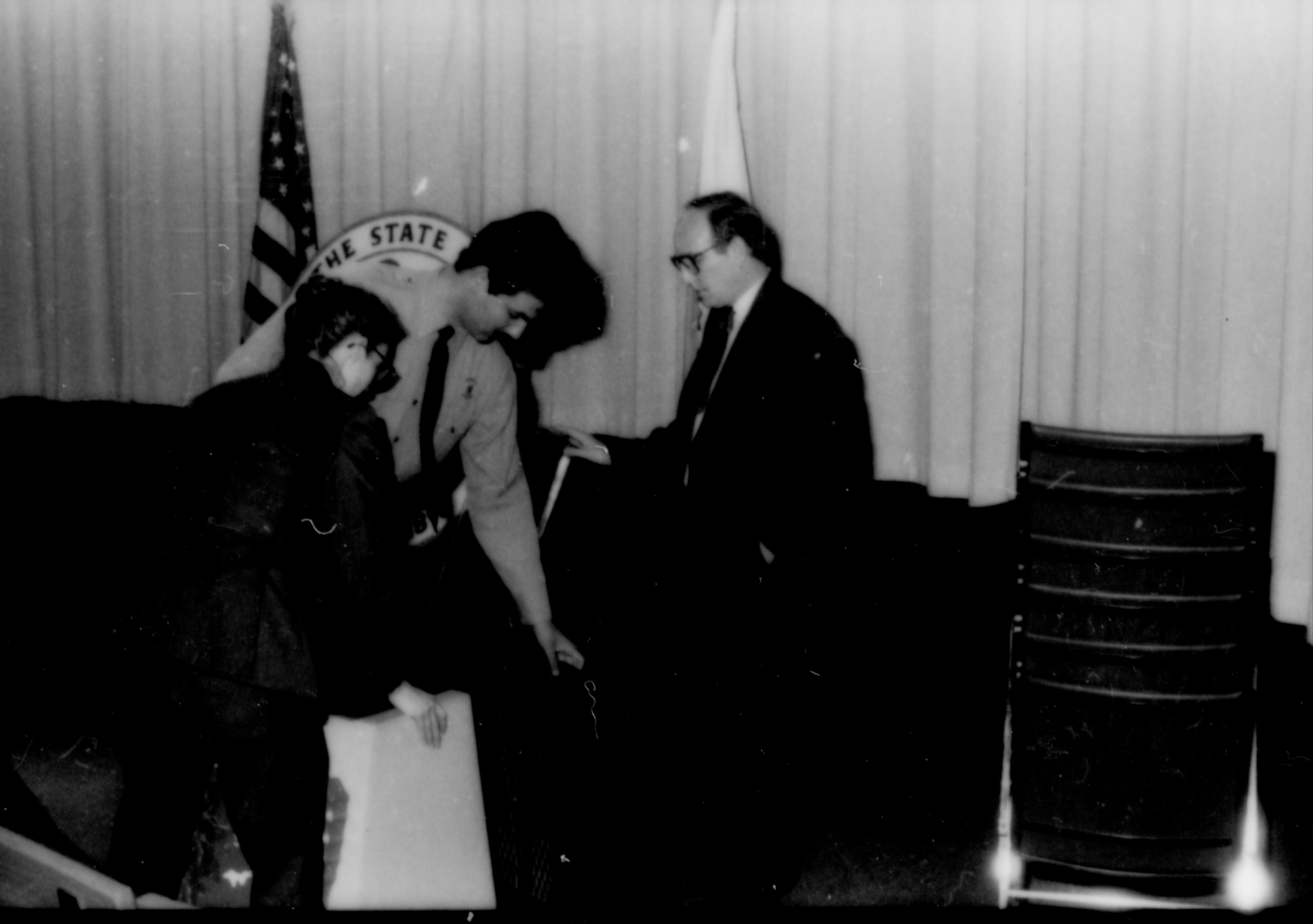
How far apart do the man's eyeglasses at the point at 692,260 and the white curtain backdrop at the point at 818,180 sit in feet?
1.61

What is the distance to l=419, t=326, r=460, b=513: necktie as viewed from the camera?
2541 millimetres

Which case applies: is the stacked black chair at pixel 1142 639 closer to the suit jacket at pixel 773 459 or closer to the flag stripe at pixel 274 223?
the suit jacket at pixel 773 459

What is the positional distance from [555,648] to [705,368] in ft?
2.24

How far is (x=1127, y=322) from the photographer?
2729 millimetres

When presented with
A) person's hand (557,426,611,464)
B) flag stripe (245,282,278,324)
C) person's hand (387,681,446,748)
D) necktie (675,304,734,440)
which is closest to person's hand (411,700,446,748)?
person's hand (387,681,446,748)

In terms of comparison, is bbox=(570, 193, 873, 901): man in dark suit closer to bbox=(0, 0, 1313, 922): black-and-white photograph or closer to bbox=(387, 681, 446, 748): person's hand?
bbox=(0, 0, 1313, 922): black-and-white photograph

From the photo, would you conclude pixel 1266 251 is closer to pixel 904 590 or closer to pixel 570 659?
pixel 904 590

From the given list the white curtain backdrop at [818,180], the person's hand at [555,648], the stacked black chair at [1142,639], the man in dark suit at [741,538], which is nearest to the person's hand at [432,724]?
the person's hand at [555,648]

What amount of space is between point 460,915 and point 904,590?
131cm

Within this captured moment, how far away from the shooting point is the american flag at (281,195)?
3.07 metres

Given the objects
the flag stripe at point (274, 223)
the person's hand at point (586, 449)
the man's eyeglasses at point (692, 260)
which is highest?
the flag stripe at point (274, 223)

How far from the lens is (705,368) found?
2537 millimetres

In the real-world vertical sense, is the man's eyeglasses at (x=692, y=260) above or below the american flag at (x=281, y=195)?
below

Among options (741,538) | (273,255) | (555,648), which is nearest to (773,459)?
(741,538)
